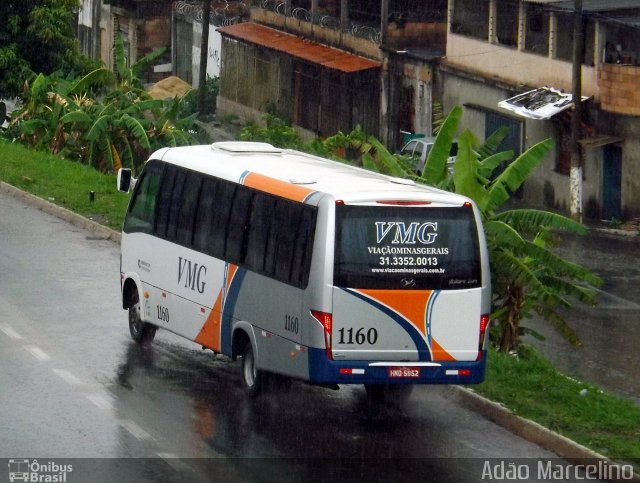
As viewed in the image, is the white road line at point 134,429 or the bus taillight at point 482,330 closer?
the white road line at point 134,429

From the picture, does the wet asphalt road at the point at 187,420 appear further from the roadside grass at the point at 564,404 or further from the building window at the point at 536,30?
the building window at the point at 536,30

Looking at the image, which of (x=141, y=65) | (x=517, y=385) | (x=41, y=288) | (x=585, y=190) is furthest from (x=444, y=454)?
(x=585, y=190)

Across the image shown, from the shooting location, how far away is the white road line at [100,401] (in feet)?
46.5

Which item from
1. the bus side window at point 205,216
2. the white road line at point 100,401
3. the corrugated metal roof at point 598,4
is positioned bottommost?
the white road line at point 100,401

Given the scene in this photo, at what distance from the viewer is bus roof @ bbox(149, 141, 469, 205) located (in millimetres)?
13984

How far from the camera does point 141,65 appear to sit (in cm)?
3634

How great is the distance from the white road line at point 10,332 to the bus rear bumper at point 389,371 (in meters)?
4.79

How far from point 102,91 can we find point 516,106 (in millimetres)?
11021

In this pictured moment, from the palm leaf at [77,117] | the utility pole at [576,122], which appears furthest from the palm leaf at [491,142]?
the utility pole at [576,122]

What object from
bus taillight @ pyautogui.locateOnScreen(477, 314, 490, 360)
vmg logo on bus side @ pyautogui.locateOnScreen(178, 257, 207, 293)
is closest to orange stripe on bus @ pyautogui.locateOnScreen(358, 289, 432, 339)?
bus taillight @ pyautogui.locateOnScreen(477, 314, 490, 360)

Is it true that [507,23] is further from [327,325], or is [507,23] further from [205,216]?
[327,325]

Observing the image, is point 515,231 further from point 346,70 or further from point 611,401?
point 346,70

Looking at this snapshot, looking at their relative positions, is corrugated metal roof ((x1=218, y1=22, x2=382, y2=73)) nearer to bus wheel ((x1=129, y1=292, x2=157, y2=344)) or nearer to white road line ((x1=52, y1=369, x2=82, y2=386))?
bus wheel ((x1=129, y1=292, x2=157, y2=344))

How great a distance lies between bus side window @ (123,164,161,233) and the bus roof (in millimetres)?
267
